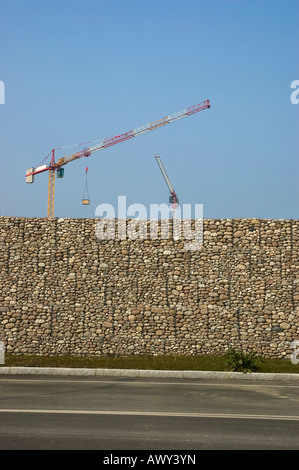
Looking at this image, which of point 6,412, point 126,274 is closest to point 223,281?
point 126,274

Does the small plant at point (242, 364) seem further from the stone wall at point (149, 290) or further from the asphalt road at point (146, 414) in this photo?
the stone wall at point (149, 290)

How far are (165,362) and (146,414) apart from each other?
9011mm

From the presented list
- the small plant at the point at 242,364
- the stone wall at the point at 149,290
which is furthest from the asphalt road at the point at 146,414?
the stone wall at the point at 149,290

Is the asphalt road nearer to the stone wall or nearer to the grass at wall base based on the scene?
the grass at wall base

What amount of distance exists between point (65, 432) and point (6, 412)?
2.17 meters

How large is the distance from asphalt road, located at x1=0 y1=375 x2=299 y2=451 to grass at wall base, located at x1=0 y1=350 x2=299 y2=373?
202cm

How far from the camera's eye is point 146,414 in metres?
10.9

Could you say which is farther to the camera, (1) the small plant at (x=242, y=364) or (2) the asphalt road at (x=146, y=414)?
(1) the small plant at (x=242, y=364)

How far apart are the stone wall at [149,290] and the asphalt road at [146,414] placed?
5301mm

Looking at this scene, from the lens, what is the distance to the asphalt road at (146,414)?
8594 mm

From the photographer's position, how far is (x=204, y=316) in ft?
71.4

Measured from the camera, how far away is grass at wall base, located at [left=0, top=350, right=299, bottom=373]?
725 inches

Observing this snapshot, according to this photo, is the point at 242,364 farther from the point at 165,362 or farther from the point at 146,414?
the point at 146,414
